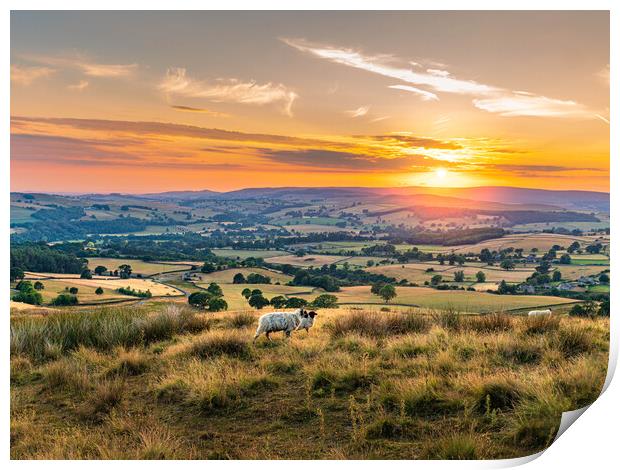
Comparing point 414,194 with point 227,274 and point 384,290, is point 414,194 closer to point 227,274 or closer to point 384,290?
point 384,290

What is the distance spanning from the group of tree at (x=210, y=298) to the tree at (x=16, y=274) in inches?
131

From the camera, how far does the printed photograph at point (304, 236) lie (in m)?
5.46

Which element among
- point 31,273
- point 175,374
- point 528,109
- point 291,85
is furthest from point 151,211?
point 528,109

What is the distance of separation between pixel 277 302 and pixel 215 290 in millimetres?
1386

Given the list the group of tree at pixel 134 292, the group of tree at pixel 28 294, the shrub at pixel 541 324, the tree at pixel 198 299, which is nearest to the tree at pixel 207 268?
the tree at pixel 198 299

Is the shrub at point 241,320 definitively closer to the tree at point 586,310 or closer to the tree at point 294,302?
the tree at point 294,302

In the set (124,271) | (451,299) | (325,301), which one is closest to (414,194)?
(451,299)

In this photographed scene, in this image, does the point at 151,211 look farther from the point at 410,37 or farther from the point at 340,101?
the point at 410,37

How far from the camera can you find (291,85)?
375 inches

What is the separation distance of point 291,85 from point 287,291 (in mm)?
4424

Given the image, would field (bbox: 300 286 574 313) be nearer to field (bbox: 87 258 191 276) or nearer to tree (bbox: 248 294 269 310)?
tree (bbox: 248 294 269 310)

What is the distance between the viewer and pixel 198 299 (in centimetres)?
1016

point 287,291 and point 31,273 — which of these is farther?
point 287,291

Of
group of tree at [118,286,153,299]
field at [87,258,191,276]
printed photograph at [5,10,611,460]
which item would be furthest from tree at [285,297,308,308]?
group of tree at [118,286,153,299]
